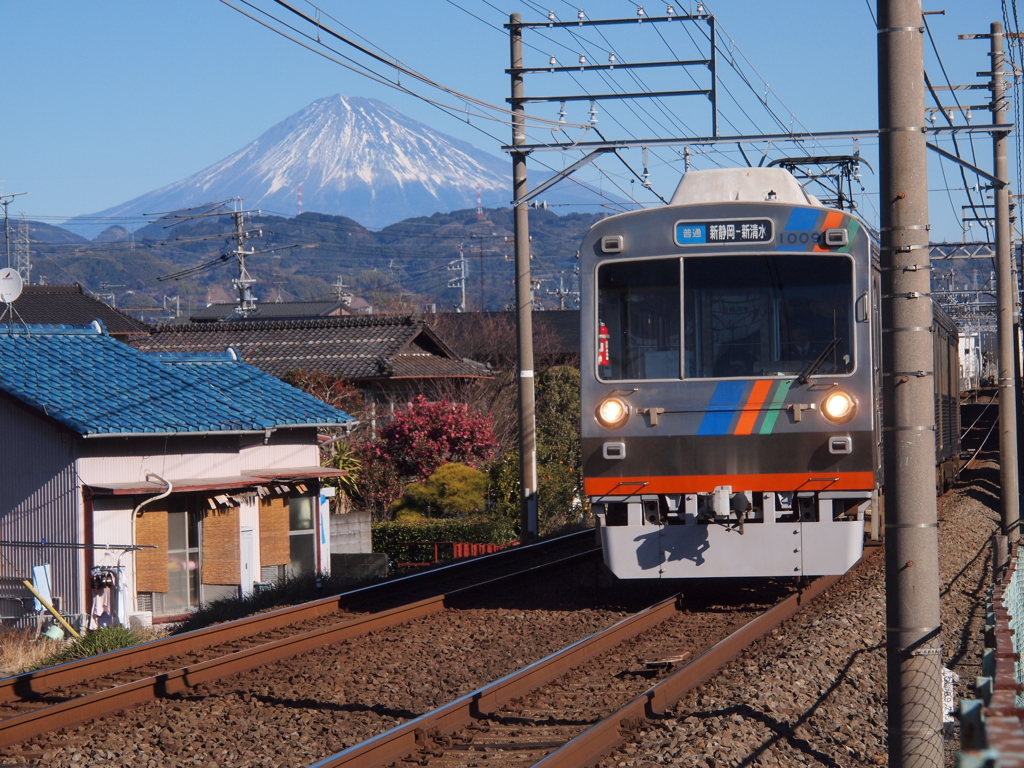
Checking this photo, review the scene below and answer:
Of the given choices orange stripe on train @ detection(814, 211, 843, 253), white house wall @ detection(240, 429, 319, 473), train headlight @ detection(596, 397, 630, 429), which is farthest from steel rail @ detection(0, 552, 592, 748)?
white house wall @ detection(240, 429, 319, 473)

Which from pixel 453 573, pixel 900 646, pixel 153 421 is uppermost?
pixel 153 421

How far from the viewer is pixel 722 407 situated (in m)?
9.60

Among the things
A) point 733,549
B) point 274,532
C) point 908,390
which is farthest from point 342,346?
point 908,390

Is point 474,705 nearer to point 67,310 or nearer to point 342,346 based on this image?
point 342,346

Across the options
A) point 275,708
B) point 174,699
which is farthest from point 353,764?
point 174,699

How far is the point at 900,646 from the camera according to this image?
5117mm

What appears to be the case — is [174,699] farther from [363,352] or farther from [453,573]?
[363,352]

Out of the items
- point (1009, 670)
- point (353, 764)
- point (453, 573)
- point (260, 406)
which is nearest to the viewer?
point (1009, 670)

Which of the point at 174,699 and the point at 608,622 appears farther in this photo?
the point at 608,622

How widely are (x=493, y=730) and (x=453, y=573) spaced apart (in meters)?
7.46

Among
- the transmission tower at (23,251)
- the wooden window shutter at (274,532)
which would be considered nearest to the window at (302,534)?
the wooden window shutter at (274,532)

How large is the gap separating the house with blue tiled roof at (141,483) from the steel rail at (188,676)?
199 inches

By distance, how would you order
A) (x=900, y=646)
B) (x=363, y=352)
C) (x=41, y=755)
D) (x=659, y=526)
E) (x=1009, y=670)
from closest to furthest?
(x=1009, y=670)
(x=900, y=646)
(x=41, y=755)
(x=659, y=526)
(x=363, y=352)

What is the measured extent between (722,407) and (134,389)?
1064 centimetres
